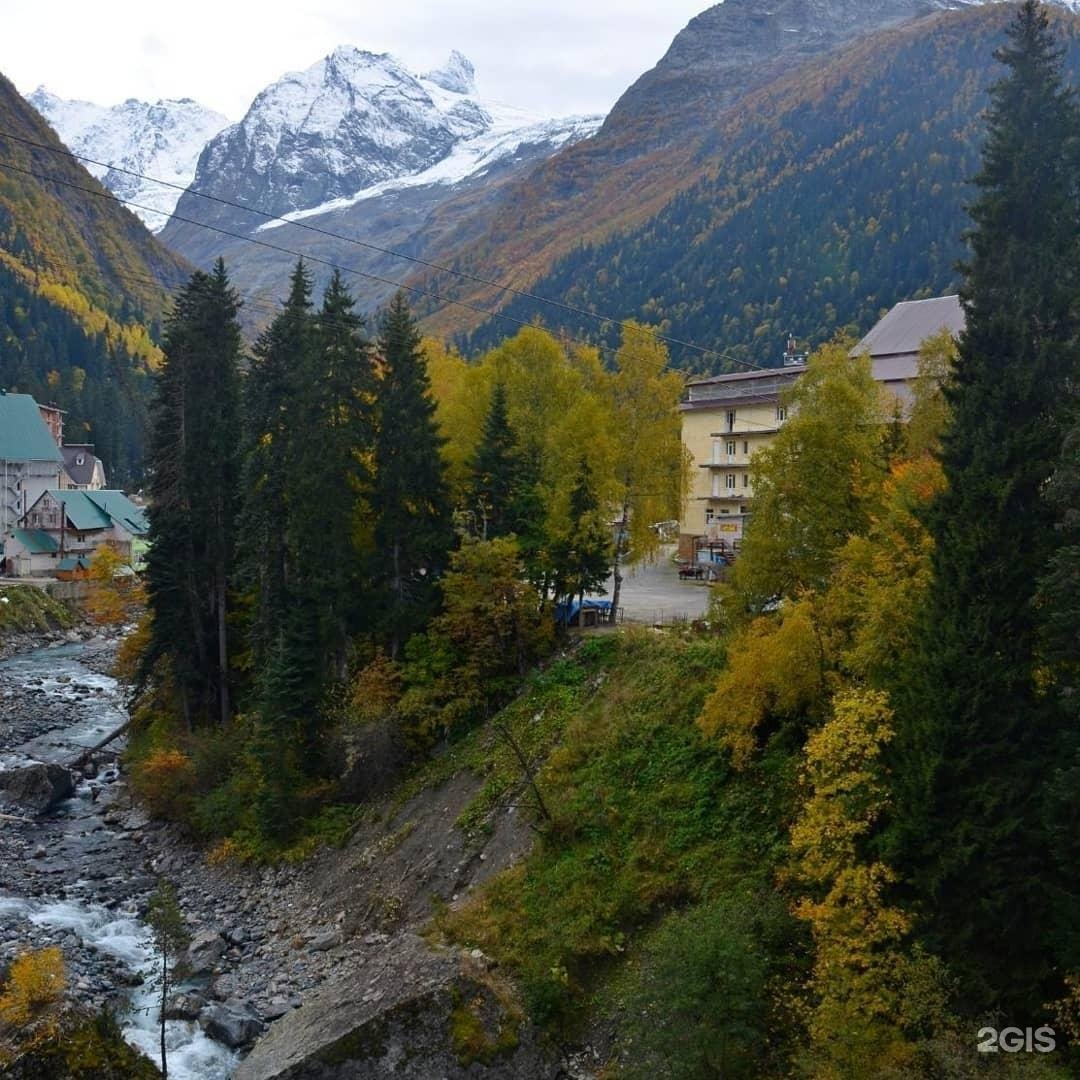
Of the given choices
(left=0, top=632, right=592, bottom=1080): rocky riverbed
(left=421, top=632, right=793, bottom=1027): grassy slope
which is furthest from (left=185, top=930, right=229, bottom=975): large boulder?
(left=421, top=632, right=793, bottom=1027): grassy slope

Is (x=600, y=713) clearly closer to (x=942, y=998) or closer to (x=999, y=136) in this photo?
(x=942, y=998)

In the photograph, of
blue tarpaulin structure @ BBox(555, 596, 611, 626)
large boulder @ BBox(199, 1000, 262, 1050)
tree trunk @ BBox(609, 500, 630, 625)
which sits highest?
tree trunk @ BBox(609, 500, 630, 625)

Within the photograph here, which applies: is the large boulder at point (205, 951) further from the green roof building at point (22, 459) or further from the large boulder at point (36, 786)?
the green roof building at point (22, 459)

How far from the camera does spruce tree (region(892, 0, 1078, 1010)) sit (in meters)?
17.2

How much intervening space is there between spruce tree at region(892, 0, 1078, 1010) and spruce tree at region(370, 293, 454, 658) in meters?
21.1

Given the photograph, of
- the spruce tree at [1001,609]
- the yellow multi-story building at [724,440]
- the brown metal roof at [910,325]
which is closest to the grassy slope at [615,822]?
the spruce tree at [1001,609]

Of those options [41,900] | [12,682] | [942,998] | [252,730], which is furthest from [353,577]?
[12,682]

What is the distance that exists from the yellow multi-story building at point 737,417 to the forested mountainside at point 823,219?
6998cm

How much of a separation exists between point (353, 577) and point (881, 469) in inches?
770

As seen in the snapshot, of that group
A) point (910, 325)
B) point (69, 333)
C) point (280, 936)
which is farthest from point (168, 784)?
point (69, 333)

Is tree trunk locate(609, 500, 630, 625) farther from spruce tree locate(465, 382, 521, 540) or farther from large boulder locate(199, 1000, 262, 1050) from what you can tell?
large boulder locate(199, 1000, 262, 1050)

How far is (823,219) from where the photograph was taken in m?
152

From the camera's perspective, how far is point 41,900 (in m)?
29.6

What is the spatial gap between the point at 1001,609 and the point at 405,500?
23448mm
